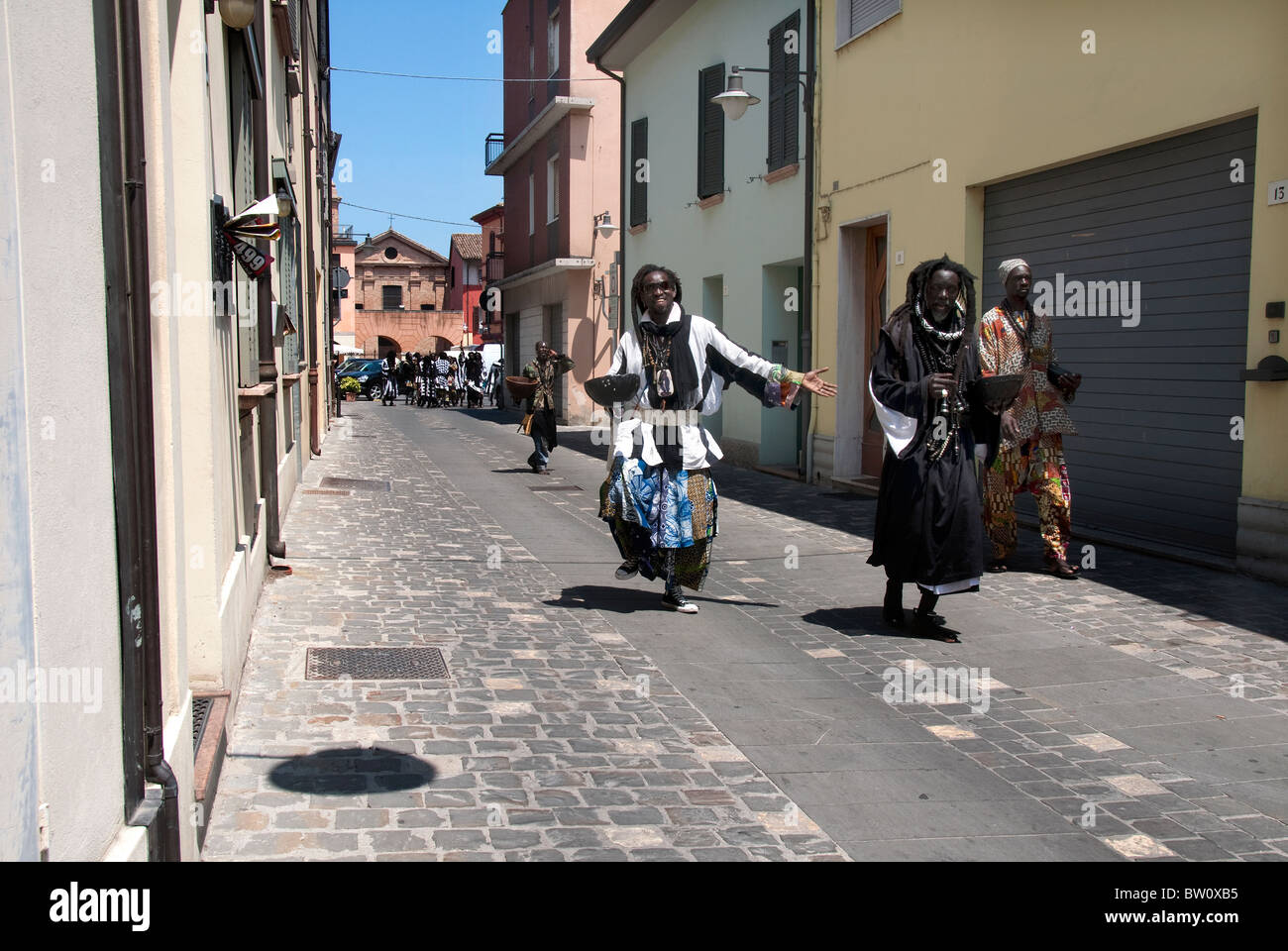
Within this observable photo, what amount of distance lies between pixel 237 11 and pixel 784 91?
10.7m

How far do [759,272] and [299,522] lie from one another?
7.74 meters

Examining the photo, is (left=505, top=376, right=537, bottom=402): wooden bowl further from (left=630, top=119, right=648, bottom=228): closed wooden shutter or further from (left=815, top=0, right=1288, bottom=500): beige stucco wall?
(left=630, top=119, right=648, bottom=228): closed wooden shutter

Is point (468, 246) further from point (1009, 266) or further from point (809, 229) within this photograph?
point (1009, 266)

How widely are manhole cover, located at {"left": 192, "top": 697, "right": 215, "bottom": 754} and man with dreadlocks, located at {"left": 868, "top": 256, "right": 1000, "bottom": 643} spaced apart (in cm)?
362

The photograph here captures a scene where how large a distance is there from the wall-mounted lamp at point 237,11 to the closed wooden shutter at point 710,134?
12489mm

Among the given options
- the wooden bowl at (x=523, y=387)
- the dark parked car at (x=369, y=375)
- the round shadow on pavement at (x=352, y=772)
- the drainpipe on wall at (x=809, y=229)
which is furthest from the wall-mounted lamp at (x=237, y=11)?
the dark parked car at (x=369, y=375)

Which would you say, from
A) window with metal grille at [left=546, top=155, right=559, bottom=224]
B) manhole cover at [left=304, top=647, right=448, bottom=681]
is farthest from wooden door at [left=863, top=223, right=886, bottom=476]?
window with metal grille at [left=546, top=155, right=559, bottom=224]

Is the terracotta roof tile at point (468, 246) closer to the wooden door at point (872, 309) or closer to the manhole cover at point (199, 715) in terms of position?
the wooden door at point (872, 309)

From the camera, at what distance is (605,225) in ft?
80.3

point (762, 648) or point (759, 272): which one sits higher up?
point (759, 272)

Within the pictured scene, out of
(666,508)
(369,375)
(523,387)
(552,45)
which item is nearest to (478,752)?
(666,508)
